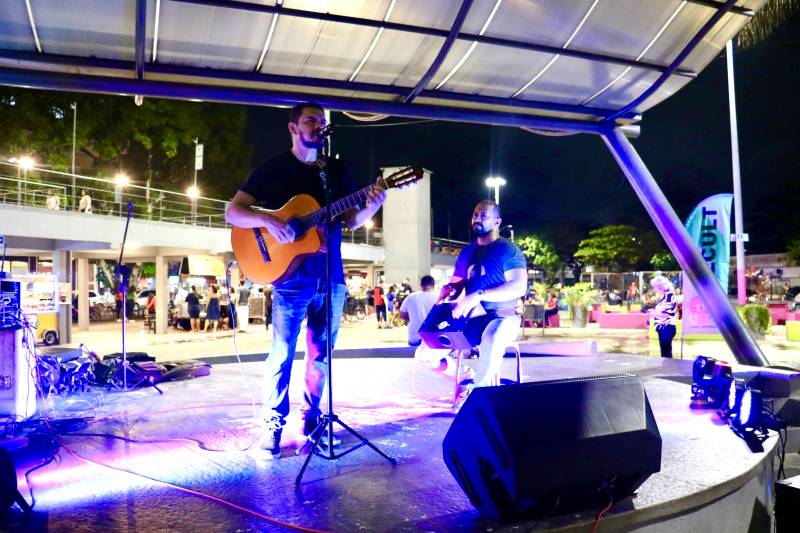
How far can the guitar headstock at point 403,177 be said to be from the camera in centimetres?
369

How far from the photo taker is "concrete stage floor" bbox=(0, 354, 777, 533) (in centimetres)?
267

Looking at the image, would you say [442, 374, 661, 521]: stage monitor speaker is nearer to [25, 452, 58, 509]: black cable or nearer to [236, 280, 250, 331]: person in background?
[25, 452, 58, 509]: black cable

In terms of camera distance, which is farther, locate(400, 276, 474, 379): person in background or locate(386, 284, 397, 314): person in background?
locate(386, 284, 397, 314): person in background

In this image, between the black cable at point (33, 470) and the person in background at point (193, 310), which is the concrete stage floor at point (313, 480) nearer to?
the black cable at point (33, 470)

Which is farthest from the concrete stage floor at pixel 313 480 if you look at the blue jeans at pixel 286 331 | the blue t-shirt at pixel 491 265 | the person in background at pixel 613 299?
the person in background at pixel 613 299

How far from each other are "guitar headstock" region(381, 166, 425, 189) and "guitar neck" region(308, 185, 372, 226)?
0.46 ft

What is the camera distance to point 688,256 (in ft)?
22.6

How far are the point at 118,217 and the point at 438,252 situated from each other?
1267 inches

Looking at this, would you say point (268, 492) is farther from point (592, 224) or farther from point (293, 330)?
point (592, 224)

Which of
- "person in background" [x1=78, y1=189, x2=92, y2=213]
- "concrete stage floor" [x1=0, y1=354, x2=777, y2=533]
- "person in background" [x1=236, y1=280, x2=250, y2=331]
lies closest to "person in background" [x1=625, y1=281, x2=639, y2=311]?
"person in background" [x1=236, y1=280, x2=250, y2=331]

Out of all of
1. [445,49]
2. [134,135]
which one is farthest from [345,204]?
[134,135]

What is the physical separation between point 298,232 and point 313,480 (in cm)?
151

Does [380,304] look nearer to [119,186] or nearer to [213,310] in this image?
[213,310]

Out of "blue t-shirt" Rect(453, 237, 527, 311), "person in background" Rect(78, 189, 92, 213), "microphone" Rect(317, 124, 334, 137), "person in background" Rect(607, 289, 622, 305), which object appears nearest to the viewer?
"microphone" Rect(317, 124, 334, 137)
